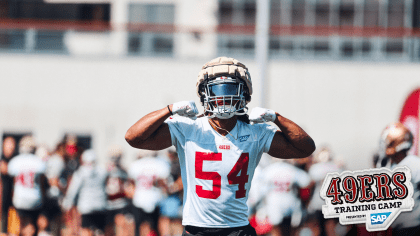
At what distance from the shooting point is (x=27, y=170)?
7074mm

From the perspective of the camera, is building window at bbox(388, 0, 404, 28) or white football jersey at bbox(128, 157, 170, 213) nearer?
white football jersey at bbox(128, 157, 170, 213)

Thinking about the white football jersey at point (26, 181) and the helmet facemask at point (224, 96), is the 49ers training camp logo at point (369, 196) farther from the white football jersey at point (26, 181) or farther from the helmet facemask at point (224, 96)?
the white football jersey at point (26, 181)

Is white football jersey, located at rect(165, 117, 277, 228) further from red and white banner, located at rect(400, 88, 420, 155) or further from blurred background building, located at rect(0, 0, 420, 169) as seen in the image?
blurred background building, located at rect(0, 0, 420, 169)

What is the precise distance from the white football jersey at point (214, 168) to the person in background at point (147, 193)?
436 centimetres

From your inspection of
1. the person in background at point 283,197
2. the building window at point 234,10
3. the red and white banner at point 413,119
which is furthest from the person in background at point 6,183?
the building window at point 234,10

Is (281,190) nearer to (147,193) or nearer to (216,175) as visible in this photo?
(147,193)

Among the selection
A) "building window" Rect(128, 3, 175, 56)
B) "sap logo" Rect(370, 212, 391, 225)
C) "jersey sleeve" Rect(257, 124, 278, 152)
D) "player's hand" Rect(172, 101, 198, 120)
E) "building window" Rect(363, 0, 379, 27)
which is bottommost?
"sap logo" Rect(370, 212, 391, 225)

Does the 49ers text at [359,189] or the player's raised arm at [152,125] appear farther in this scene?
the 49ers text at [359,189]

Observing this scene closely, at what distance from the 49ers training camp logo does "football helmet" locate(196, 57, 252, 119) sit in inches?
57.4

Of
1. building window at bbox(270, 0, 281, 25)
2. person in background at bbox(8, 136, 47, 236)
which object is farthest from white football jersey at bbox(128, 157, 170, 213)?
building window at bbox(270, 0, 281, 25)

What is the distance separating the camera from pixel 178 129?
3.14m

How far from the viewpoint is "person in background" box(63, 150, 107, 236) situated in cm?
746

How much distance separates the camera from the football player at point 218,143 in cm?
303

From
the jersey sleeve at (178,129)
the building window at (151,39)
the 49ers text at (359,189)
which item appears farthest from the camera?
the building window at (151,39)
